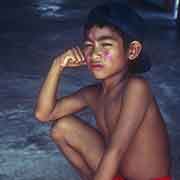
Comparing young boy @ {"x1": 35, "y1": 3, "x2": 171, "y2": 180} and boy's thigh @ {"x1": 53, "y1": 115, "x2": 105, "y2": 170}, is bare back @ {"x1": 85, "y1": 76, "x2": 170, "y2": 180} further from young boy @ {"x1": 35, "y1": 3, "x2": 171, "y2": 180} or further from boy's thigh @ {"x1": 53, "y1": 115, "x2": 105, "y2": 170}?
boy's thigh @ {"x1": 53, "y1": 115, "x2": 105, "y2": 170}

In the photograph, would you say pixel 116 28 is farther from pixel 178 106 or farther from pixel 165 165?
pixel 178 106

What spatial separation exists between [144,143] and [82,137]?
369 mm

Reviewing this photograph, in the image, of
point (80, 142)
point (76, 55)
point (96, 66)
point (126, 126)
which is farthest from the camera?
point (80, 142)

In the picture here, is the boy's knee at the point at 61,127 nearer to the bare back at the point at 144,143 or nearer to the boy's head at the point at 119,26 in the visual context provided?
the bare back at the point at 144,143

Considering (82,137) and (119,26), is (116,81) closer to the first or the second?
(119,26)

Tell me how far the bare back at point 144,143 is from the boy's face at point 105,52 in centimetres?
11

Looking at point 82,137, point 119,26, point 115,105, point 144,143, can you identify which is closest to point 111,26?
point 119,26

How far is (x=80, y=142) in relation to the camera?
2.47 meters

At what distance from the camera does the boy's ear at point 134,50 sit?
2.15m

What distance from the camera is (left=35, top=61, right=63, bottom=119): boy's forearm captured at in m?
2.39

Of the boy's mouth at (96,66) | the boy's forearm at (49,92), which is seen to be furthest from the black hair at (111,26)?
the boy's forearm at (49,92)

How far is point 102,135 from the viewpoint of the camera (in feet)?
8.00

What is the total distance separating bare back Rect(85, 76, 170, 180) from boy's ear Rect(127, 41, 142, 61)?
148mm

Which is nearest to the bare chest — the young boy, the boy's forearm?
the young boy
